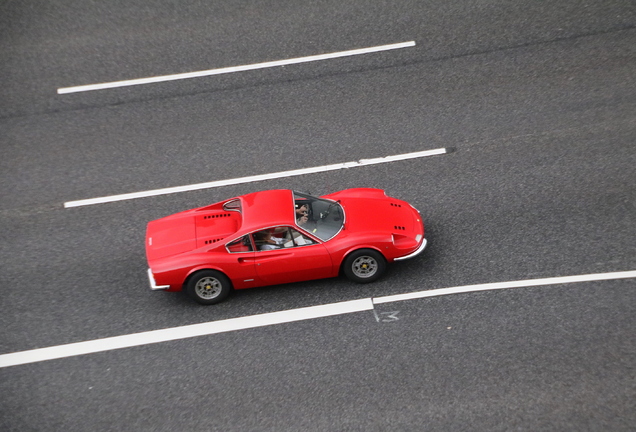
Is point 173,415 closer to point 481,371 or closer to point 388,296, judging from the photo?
point 388,296

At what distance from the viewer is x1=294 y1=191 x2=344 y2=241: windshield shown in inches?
356

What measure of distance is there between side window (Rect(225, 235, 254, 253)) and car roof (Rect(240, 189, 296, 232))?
13cm

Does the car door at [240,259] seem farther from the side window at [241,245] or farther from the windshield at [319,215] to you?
the windshield at [319,215]

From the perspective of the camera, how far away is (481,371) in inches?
319

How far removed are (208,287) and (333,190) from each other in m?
2.87

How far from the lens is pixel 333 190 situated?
10.8 metres

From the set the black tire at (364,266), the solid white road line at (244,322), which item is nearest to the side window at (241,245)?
the solid white road line at (244,322)

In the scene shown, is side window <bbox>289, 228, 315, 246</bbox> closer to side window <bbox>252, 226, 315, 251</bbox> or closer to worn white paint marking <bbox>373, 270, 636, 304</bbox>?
side window <bbox>252, 226, 315, 251</bbox>

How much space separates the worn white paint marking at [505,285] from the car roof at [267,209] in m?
1.72

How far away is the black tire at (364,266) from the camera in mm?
8984

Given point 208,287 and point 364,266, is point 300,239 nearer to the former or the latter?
point 364,266

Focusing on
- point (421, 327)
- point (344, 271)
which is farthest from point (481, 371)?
point (344, 271)

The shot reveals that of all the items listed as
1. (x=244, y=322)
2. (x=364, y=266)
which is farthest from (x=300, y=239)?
(x=244, y=322)

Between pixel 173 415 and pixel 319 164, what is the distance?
5048mm
